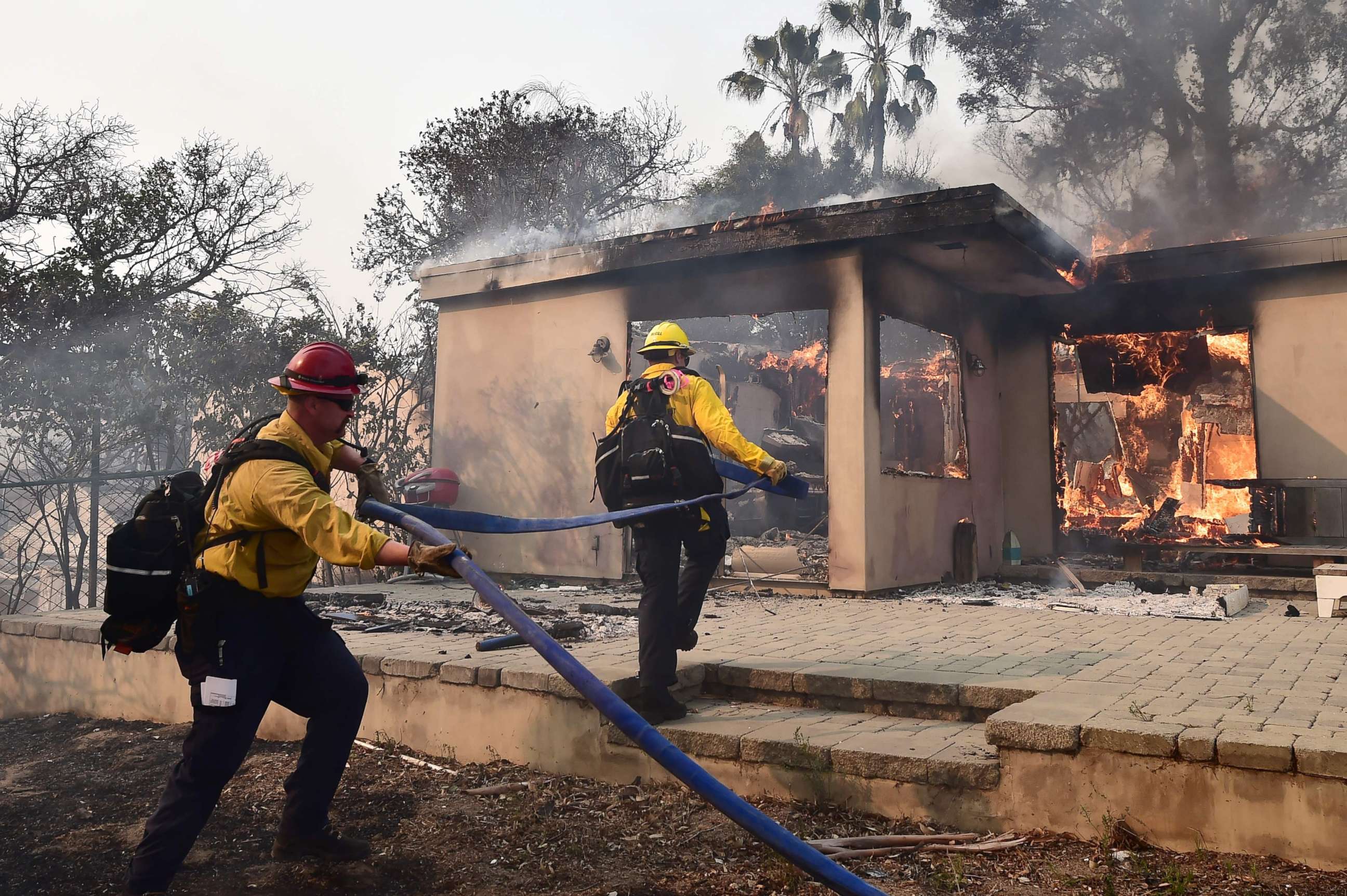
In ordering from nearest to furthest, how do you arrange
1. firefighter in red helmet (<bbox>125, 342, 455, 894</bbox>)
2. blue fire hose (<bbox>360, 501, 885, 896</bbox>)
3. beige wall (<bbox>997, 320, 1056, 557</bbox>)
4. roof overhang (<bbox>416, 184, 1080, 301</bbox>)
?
blue fire hose (<bbox>360, 501, 885, 896</bbox>) < firefighter in red helmet (<bbox>125, 342, 455, 894</bbox>) < roof overhang (<bbox>416, 184, 1080, 301</bbox>) < beige wall (<bbox>997, 320, 1056, 557</bbox>)

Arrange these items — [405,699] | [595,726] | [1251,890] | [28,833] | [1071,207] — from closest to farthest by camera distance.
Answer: [1251,890] < [28,833] < [595,726] < [405,699] < [1071,207]

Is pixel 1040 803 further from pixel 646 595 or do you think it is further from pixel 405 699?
pixel 405 699

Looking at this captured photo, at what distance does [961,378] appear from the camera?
11930mm

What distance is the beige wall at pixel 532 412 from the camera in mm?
11375

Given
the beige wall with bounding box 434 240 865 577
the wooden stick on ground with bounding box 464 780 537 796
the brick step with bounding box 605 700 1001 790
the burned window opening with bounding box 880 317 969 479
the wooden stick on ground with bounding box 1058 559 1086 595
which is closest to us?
the brick step with bounding box 605 700 1001 790

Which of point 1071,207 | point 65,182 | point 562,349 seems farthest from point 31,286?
point 1071,207

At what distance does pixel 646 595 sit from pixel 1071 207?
79.7 feet

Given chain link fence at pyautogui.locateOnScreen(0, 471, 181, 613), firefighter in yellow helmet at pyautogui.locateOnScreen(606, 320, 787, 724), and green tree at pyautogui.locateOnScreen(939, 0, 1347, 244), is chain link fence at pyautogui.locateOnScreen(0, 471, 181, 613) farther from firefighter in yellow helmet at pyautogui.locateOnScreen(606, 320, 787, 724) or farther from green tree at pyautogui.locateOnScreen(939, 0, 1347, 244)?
green tree at pyautogui.locateOnScreen(939, 0, 1347, 244)

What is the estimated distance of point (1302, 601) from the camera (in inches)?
381

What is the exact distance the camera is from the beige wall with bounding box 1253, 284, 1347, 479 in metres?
11.0

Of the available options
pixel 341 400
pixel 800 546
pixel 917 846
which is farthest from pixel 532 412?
pixel 917 846

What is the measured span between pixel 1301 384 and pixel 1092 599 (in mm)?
4019

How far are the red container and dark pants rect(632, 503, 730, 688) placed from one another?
7.23 meters

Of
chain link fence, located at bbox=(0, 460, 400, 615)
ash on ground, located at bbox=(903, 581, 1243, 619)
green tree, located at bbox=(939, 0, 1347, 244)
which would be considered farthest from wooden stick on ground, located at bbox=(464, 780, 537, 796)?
green tree, located at bbox=(939, 0, 1347, 244)
